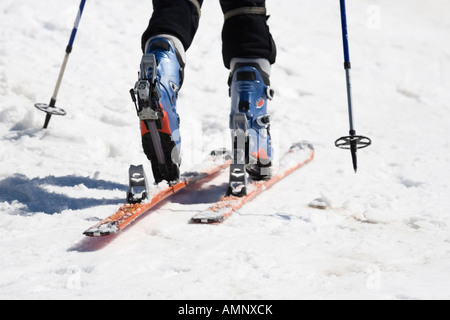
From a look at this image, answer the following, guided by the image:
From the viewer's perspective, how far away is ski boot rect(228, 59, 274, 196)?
3.10 metres


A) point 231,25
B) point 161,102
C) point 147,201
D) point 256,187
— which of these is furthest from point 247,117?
point 147,201

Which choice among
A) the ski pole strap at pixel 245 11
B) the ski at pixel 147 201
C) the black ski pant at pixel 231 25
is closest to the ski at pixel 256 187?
the ski at pixel 147 201

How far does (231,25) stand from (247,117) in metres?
0.57

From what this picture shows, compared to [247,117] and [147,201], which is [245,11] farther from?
[147,201]

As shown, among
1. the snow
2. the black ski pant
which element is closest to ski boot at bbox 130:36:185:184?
the black ski pant

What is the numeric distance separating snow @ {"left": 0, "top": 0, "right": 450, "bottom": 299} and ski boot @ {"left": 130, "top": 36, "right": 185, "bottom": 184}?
1.01ft

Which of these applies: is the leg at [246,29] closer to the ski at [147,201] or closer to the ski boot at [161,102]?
the ski boot at [161,102]

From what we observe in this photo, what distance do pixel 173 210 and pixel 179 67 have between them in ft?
2.73

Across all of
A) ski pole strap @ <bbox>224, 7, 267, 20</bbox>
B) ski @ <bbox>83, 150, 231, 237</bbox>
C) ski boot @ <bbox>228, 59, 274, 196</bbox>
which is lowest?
ski @ <bbox>83, 150, 231, 237</bbox>

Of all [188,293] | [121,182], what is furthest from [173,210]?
[188,293]

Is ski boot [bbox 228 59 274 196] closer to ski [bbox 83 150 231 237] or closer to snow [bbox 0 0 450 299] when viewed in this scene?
snow [bbox 0 0 450 299]

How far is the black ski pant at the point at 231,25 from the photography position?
300 cm

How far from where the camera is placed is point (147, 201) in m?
2.82
